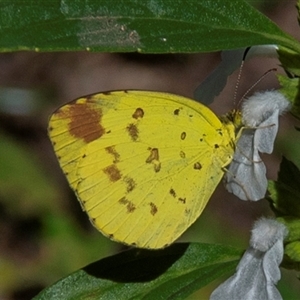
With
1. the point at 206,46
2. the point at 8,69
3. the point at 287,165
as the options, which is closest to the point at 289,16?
the point at 8,69

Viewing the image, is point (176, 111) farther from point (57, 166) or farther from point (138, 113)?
point (57, 166)

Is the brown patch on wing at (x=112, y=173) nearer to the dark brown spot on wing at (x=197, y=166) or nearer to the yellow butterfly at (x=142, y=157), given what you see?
the yellow butterfly at (x=142, y=157)

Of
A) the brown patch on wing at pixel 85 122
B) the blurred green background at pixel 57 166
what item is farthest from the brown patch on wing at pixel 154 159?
the blurred green background at pixel 57 166

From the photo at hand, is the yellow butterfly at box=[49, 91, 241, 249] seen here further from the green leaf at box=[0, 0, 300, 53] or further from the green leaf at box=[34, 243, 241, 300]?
the green leaf at box=[0, 0, 300, 53]

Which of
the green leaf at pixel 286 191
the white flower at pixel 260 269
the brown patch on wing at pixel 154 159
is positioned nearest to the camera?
the white flower at pixel 260 269

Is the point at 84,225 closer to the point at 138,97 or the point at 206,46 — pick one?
the point at 138,97

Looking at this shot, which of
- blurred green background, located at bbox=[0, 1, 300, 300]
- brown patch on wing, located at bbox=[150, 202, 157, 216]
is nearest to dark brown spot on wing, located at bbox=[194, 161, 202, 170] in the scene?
brown patch on wing, located at bbox=[150, 202, 157, 216]
